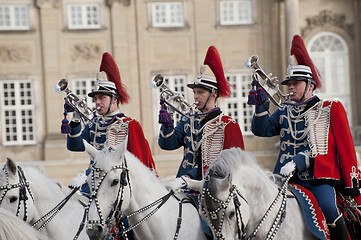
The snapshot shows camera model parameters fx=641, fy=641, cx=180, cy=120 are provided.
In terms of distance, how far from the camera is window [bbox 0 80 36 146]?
2259 centimetres

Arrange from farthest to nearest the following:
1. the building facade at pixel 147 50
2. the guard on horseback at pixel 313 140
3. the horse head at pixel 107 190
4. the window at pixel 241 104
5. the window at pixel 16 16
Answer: the window at pixel 241 104 → the window at pixel 16 16 → the building facade at pixel 147 50 → the guard on horseback at pixel 313 140 → the horse head at pixel 107 190

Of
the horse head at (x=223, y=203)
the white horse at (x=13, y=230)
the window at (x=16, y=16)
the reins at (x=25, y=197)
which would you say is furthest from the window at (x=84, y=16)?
the white horse at (x=13, y=230)

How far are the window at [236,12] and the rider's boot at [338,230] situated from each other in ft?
61.1

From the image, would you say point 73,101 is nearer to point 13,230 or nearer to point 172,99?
point 172,99

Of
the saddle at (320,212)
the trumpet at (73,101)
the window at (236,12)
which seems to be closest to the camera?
the saddle at (320,212)

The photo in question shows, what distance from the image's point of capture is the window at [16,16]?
Result: 2269cm

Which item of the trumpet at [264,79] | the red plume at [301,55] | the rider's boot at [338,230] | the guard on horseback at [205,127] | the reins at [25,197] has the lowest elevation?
the rider's boot at [338,230]

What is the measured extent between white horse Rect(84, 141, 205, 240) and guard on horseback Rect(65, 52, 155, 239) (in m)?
1.13

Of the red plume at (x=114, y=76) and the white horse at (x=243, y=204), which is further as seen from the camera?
the red plume at (x=114, y=76)

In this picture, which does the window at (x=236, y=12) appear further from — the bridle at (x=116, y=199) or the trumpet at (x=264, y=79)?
the bridle at (x=116, y=199)

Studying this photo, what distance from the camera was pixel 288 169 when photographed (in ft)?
18.6

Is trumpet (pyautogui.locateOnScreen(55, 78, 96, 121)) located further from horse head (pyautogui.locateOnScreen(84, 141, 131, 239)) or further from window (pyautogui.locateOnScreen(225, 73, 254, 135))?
window (pyautogui.locateOnScreen(225, 73, 254, 135))

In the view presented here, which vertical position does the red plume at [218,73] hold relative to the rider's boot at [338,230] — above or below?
above

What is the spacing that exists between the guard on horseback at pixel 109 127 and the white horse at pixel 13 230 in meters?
3.01
